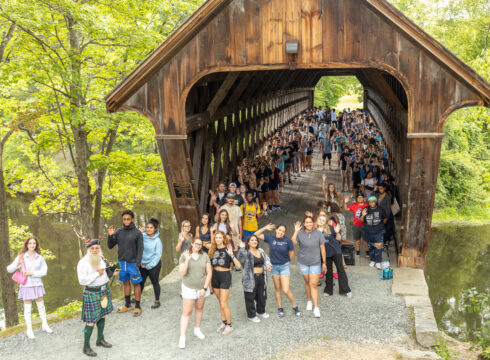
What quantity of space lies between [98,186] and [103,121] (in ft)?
14.9

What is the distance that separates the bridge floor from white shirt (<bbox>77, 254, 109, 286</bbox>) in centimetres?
104

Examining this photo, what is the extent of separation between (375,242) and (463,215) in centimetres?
2187

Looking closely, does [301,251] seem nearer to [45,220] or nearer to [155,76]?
[155,76]

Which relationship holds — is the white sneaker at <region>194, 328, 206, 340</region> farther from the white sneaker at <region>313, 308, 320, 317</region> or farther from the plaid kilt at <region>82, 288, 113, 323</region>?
the white sneaker at <region>313, 308, 320, 317</region>

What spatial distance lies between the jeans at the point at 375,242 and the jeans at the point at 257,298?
9.77 feet

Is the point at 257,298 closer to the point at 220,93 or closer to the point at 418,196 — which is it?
the point at 418,196

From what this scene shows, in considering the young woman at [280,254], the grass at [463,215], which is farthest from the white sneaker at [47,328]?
the grass at [463,215]

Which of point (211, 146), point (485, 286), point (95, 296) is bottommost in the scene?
point (485, 286)

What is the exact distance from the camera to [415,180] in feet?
29.0

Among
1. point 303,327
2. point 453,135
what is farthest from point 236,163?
point 453,135

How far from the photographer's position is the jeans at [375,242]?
9.32 metres

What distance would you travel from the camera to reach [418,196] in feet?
29.4

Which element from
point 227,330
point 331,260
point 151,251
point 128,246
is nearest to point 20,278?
point 128,246

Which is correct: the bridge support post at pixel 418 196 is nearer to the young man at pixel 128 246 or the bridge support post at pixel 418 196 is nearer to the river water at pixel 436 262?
the young man at pixel 128 246
